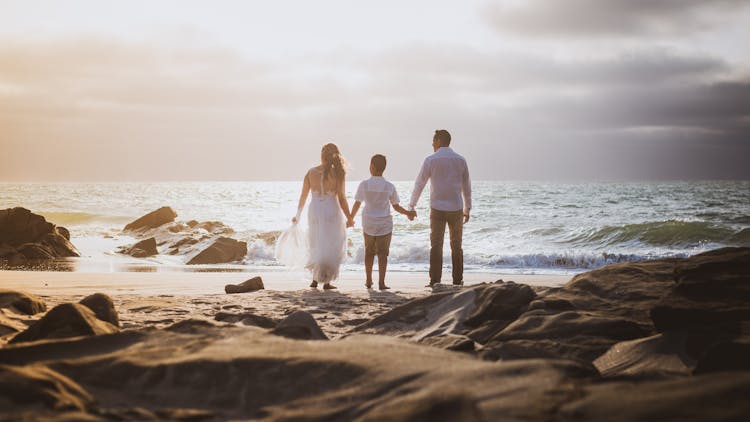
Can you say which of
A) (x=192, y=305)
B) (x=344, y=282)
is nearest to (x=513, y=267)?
(x=344, y=282)

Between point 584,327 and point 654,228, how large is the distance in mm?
18890

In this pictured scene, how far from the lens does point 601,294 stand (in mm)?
5305


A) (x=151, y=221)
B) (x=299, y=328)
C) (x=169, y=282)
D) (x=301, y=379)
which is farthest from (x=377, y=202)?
(x=151, y=221)

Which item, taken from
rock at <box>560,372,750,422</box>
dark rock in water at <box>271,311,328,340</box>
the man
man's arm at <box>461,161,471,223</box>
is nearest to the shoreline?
the man

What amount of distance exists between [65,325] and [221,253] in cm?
1313

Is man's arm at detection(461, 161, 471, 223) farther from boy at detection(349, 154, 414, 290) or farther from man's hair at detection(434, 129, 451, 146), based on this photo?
boy at detection(349, 154, 414, 290)

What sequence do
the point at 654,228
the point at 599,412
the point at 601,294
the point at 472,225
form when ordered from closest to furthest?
the point at 599,412
the point at 601,294
the point at 654,228
the point at 472,225

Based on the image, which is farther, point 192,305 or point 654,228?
point 654,228

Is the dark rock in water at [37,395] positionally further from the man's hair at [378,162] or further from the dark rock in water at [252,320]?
the man's hair at [378,162]

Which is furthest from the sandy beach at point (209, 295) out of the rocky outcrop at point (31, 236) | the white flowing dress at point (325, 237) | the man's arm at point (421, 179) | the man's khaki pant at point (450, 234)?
the rocky outcrop at point (31, 236)

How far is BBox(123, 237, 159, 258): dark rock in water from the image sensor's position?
18108 millimetres

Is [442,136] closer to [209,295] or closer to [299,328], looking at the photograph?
[209,295]

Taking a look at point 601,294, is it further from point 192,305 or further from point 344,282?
point 344,282

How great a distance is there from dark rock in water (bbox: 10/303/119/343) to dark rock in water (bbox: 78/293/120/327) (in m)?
1.05
